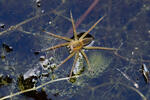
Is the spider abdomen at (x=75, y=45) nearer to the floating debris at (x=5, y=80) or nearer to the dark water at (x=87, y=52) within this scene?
the dark water at (x=87, y=52)

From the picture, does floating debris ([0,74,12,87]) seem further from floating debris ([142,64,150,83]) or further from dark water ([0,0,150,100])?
floating debris ([142,64,150,83])

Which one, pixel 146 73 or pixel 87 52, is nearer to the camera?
pixel 146 73

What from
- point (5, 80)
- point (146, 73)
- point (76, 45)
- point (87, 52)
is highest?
point (76, 45)

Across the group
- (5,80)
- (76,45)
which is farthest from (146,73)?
(5,80)


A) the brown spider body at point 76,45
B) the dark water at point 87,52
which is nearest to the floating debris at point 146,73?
the dark water at point 87,52

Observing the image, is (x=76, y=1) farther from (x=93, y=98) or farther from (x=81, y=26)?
(x=93, y=98)

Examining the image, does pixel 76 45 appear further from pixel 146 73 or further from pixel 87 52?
pixel 146 73

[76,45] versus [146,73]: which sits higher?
[76,45]

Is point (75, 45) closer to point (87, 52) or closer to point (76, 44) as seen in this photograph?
point (76, 44)
